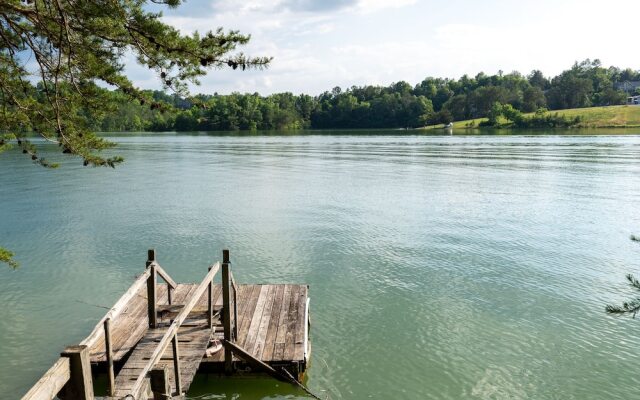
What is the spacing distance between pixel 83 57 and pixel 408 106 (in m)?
173

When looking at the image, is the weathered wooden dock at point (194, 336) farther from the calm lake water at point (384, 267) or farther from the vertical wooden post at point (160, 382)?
the calm lake water at point (384, 267)

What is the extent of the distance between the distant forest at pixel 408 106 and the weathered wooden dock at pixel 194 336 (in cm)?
14212

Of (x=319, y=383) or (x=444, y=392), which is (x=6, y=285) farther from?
(x=444, y=392)

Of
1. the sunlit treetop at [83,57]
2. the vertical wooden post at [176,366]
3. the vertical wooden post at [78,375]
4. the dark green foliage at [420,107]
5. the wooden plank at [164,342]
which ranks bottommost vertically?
the vertical wooden post at [176,366]

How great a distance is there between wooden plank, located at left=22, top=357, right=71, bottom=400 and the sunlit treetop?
16.3ft

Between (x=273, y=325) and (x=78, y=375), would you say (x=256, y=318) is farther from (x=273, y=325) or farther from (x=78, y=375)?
(x=78, y=375)

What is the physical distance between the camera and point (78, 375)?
4.78 metres

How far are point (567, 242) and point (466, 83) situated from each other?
19013 cm

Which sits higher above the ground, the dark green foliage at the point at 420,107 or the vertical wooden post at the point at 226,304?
the dark green foliage at the point at 420,107

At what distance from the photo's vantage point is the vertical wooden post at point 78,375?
473cm

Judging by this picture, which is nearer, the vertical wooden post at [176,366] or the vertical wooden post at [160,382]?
the vertical wooden post at [160,382]

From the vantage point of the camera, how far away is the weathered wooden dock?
24.8 feet

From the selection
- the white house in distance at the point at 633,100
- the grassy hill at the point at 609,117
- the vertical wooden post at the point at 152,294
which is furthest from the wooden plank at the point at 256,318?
the white house in distance at the point at 633,100

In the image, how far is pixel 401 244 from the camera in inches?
838
